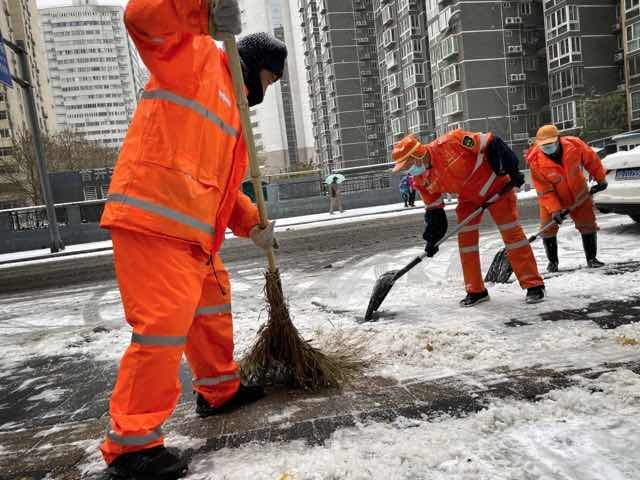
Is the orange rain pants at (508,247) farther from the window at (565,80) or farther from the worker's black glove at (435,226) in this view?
the window at (565,80)

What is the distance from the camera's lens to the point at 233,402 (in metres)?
2.47

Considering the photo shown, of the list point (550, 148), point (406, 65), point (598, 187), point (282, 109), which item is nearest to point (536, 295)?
point (598, 187)

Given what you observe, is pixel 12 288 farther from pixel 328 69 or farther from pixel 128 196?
pixel 328 69

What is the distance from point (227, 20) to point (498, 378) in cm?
205

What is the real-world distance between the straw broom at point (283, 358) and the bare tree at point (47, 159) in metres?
27.0

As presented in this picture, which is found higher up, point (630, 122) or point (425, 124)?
point (425, 124)

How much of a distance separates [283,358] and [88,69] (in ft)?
491

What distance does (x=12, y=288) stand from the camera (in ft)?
27.0

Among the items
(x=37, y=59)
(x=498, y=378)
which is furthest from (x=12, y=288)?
(x=37, y=59)

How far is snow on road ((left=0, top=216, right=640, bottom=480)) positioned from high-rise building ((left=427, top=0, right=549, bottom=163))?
3560cm

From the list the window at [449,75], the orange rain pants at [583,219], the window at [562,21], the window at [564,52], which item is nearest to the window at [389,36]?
the window at [449,75]

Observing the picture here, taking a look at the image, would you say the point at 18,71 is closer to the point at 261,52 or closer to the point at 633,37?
the point at 633,37

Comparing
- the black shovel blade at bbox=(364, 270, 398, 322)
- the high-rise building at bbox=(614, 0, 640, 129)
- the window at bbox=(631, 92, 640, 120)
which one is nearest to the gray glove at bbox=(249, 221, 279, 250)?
the black shovel blade at bbox=(364, 270, 398, 322)

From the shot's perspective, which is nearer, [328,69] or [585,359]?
[585,359]
